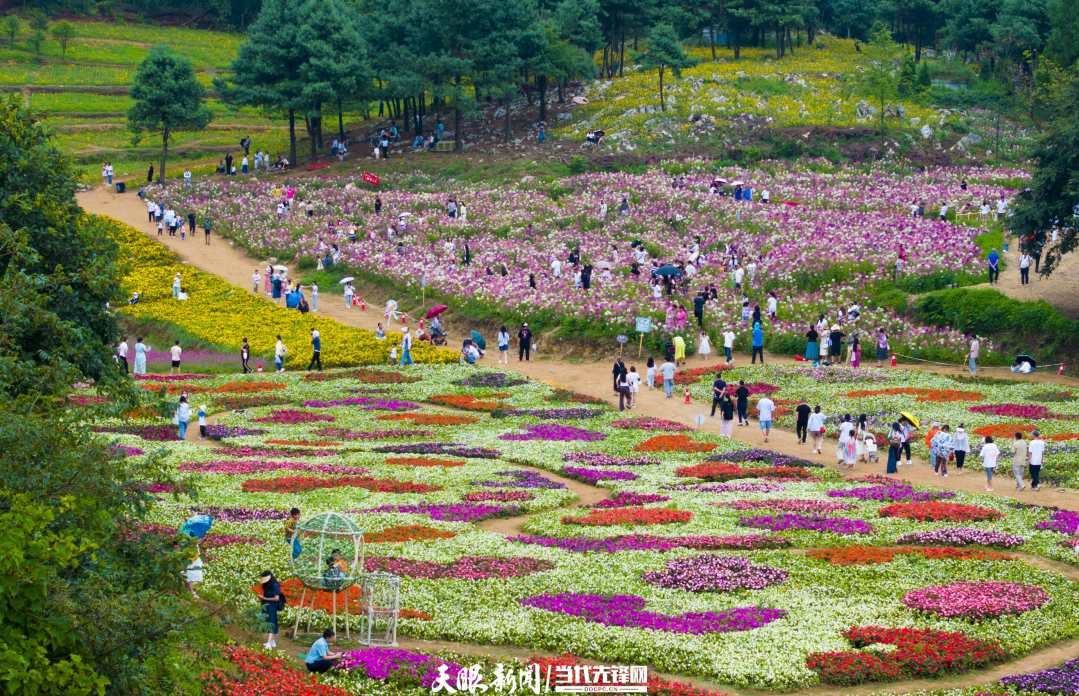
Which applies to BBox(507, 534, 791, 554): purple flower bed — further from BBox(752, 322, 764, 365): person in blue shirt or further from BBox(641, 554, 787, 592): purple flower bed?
BBox(752, 322, 764, 365): person in blue shirt

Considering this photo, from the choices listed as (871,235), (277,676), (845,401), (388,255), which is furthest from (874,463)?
(388,255)

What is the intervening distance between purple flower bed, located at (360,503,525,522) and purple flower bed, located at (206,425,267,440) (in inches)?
420

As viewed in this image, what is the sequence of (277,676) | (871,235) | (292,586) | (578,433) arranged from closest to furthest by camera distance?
(277,676) < (292,586) < (578,433) < (871,235)

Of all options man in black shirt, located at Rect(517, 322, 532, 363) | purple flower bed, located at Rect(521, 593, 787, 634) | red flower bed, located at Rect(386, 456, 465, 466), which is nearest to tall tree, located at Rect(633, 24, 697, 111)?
man in black shirt, located at Rect(517, 322, 532, 363)

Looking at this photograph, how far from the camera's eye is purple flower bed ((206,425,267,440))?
116 feet

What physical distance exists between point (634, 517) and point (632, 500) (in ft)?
7.00

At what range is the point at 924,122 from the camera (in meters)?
90.6

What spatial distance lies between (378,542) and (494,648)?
240 inches

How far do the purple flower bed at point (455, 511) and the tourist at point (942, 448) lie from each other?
12830 millimetres

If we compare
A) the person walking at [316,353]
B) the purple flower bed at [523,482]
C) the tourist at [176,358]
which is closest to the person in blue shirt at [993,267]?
the purple flower bed at [523,482]

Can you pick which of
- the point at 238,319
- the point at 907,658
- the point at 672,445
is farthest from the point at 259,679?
the point at 238,319

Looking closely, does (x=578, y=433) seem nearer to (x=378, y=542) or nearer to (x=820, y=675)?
(x=378, y=542)

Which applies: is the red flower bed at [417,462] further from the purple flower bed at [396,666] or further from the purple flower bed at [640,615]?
the purple flower bed at [396,666]

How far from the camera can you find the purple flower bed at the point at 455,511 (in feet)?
86.9
